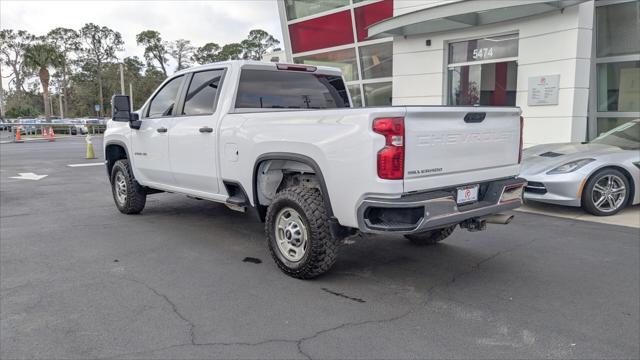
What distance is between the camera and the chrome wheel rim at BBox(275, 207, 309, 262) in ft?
13.6

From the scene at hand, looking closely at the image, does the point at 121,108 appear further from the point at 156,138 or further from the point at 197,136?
the point at 197,136

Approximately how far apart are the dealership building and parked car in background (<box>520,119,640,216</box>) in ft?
12.0

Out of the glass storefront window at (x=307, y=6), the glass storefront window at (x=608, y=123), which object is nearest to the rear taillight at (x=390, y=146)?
the glass storefront window at (x=608, y=123)

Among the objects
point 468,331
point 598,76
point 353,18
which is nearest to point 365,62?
point 353,18

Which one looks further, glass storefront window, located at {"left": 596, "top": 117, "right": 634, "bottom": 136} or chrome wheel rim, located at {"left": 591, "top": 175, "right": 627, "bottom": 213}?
glass storefront window, located at {"left": 596, "top": 117, "right": 634, "bottom": 136}

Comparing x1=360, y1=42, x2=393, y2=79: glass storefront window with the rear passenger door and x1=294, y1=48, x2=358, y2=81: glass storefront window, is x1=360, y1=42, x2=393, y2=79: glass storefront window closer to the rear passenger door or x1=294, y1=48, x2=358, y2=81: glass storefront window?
x1=294, y1=48, x2=358, y2=81: glass storefront window

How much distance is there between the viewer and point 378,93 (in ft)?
48.2

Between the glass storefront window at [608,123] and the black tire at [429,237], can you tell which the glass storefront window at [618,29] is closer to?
the glass storefront window at [608,123]

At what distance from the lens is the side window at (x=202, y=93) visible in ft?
17.0

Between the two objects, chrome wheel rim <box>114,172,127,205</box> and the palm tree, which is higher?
the palm tree


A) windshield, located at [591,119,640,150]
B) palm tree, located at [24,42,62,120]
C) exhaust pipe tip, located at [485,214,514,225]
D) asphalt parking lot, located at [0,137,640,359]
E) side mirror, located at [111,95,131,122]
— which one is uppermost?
palm tree, located at [24,42,62,120]

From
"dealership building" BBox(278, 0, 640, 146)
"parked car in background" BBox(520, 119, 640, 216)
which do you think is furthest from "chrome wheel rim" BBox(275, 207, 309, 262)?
"dealership building" BBox(278, 0, 640, 146)

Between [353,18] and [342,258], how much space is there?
11237 millimetres

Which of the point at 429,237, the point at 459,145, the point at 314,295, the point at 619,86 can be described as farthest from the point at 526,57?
Result: the point at 314,295
